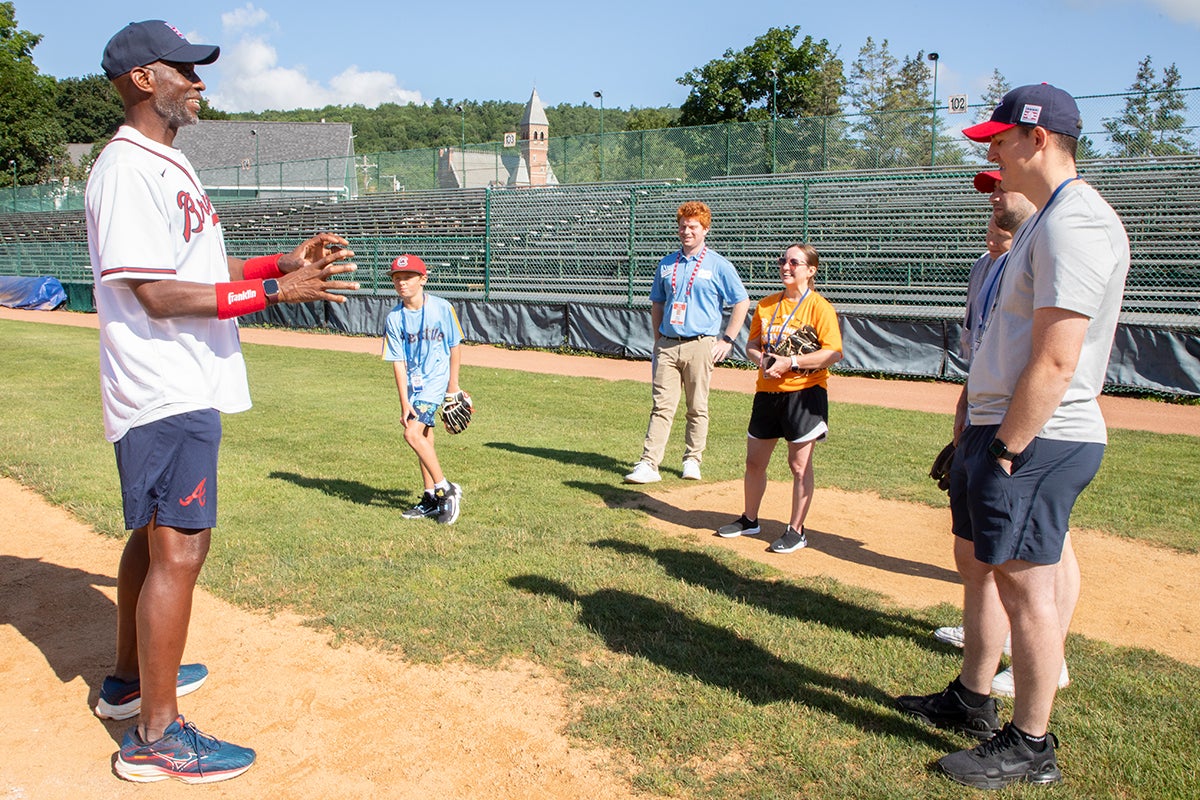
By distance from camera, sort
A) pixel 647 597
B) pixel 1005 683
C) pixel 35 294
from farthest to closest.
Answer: pixel 35 294 < pixel 647 597 < pixel 1005 683

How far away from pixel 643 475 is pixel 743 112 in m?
45.1

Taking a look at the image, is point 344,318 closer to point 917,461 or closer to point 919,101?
point 917,461

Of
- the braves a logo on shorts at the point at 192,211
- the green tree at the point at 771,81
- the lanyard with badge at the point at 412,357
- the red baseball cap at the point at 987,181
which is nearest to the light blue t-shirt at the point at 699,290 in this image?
the lanyard with badge at the point at 412,357

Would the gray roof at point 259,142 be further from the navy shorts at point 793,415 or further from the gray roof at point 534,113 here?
the navy shorts at point 793,415

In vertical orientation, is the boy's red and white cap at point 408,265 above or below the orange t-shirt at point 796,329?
above

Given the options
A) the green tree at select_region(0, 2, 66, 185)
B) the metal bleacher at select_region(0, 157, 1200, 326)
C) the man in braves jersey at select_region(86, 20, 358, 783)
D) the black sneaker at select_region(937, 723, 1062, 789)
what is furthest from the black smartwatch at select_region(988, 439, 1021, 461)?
the green tree at select_region(0, 2, 66, 185)

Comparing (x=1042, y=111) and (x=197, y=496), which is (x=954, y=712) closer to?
(x=1042, y=111)

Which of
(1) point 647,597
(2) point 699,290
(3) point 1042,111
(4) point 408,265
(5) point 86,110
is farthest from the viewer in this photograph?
(5) point 86,110

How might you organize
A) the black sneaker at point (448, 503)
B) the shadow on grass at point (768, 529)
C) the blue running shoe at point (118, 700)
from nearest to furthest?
1. the blue running shoe at point (118, 700)
2. the shadow on grass at point (768, 529)
3. the black sneaker at point (448, 503)

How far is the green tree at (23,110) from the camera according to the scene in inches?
2210

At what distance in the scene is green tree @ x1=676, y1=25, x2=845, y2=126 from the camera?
157ft

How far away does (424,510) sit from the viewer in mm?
6316

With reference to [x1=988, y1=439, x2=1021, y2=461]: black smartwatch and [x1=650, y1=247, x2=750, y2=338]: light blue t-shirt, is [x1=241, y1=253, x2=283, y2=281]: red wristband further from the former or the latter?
[x1=650, y1=247, x2=750, y2=338]: light blue t-shirt

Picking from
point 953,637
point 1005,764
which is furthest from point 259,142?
point 1005,764
